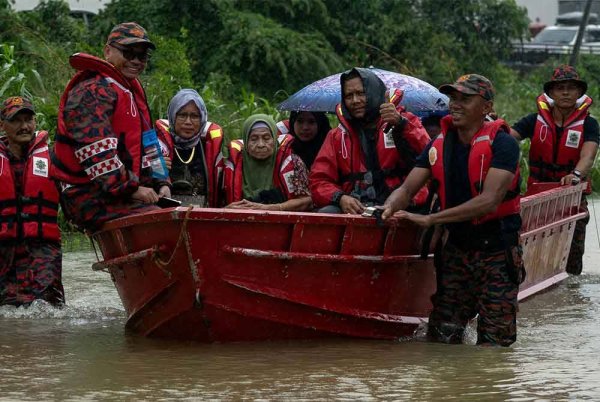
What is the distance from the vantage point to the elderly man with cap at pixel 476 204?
740cm

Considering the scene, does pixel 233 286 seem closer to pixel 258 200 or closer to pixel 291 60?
pixel 258 200

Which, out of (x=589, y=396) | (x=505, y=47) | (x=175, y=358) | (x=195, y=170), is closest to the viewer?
(x=589, y=396)

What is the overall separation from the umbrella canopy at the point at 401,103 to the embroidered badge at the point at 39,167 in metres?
2.43

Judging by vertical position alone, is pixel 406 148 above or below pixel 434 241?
above

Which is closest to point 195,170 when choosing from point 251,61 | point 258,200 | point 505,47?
point 258,200

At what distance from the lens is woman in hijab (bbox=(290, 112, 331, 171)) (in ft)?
32.1

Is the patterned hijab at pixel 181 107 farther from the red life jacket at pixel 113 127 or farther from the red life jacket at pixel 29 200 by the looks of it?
the red life jacket at pixel 29 200

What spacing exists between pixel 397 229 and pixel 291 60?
1264cm

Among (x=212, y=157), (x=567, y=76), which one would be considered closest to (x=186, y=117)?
(x=212, y=157)

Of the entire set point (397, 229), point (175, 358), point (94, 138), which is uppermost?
point (94, 138)

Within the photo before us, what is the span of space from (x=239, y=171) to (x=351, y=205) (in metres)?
1.02

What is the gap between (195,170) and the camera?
8711mm

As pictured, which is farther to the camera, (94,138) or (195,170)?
(195,170)

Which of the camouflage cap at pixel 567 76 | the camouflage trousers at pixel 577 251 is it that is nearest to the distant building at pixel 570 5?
the camouflage trousers at pixel 577 251
